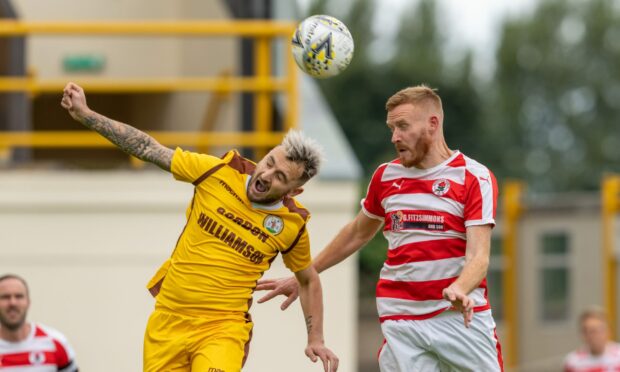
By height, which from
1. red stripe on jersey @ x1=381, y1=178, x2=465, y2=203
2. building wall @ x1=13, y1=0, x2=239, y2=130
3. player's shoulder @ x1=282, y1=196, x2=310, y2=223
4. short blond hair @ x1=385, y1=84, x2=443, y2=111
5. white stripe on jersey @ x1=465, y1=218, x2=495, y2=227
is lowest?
white stripe on jersey @ x1=465, y1=218, x2=495, y2=227

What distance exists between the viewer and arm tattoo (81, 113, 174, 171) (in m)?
6.28

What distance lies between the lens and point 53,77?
13.6 metres

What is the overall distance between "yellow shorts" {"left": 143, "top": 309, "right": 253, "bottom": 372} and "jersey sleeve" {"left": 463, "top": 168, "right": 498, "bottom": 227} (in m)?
1.33

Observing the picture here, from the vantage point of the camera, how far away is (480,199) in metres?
6.05

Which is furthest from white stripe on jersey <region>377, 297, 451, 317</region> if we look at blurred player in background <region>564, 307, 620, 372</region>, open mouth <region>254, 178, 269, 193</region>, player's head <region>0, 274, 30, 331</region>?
blurred player in background <region>564, 307, 620, 372</region>

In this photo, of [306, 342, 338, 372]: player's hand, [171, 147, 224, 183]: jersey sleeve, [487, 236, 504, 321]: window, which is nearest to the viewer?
[171, 147, 224, 183]: jersey sleeve

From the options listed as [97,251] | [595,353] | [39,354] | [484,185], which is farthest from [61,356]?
[595,353]

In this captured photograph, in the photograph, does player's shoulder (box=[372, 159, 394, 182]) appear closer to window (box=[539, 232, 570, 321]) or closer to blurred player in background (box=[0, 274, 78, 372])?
blurred player in background (box=[0, 274, 78, 372])

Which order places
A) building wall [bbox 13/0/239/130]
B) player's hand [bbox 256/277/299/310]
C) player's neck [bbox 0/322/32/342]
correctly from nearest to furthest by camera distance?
player's hand [bbox 256/277/299/310] < player's neck [bbox 0/322/32/342] < building wall [bbox 13/0/239/130]

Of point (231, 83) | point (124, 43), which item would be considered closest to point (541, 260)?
point (124, 43)

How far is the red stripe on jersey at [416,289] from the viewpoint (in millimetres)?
6176

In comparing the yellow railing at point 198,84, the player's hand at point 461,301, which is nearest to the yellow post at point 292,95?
the yellow railing at point 198,84

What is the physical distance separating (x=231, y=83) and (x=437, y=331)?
4815 mm

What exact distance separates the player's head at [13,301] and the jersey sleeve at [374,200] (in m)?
3.14
